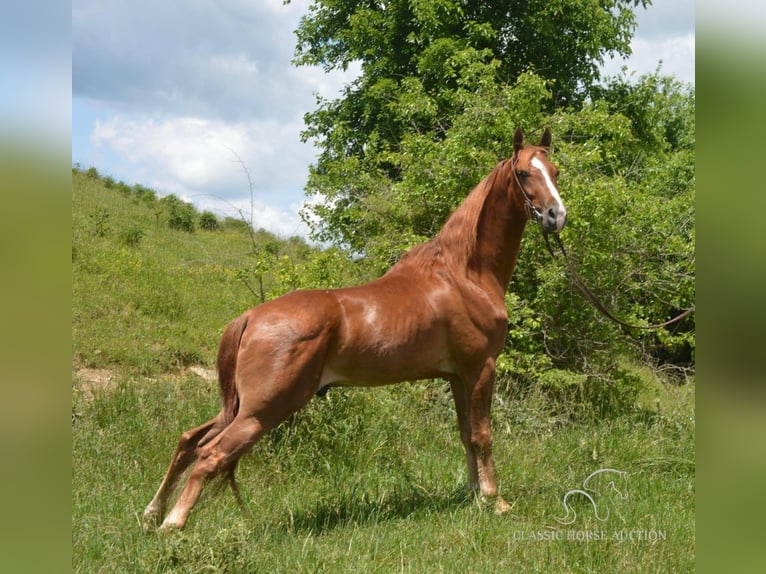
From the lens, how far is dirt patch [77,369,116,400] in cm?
752

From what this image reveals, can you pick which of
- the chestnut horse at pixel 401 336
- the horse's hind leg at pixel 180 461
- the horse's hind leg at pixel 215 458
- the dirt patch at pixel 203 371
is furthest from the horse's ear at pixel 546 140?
the dirt patch at pixel 203 371

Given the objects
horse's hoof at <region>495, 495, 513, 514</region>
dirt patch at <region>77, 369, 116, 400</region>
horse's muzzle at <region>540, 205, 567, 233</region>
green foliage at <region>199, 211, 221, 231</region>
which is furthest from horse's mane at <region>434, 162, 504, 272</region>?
green foliage at <region>199, 211, 221, 231</region>

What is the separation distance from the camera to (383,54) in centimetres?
1470

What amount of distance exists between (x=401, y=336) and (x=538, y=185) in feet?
4.84

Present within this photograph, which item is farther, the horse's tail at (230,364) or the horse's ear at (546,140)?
the horse's ear at (546,140)

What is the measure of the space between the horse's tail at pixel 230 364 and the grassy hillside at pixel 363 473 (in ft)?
1.98

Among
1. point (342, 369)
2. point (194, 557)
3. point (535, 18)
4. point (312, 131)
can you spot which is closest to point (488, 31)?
A: point (535, 18)

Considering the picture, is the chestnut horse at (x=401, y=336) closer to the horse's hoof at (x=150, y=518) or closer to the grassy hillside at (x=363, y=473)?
the horse's hoof at (x=150, y=518)

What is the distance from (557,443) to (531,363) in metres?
1.72

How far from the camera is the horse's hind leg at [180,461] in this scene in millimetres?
3964
